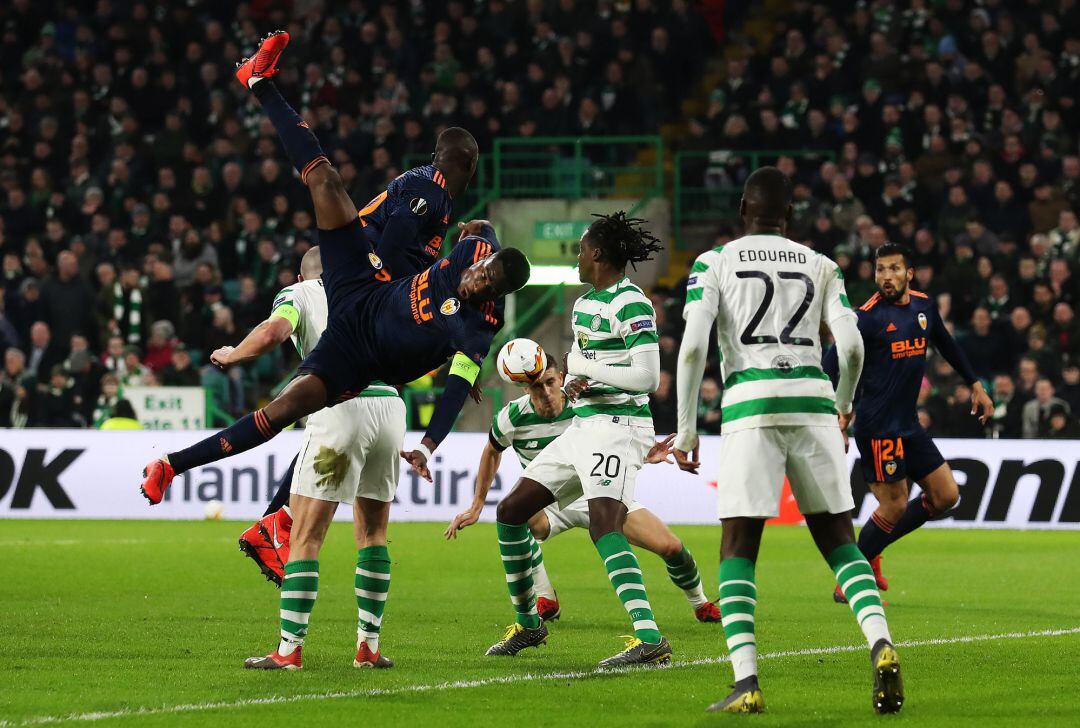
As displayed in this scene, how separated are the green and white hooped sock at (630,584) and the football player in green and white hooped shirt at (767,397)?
4.20 ft

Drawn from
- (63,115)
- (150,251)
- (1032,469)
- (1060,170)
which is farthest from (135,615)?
(63,115)

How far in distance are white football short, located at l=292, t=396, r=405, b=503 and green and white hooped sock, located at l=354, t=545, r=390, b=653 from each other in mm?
304

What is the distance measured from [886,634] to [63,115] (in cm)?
2342

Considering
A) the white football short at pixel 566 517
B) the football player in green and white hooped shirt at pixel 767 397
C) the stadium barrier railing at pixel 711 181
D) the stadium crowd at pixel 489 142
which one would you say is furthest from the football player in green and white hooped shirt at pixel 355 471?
the stadium barrier railing at pixel 711 181

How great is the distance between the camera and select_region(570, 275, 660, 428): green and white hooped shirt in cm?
815

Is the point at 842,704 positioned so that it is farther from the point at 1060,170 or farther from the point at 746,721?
the point at 1060,170

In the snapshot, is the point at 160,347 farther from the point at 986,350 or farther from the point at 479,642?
the point at 479,642

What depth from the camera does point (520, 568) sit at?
8.80 m

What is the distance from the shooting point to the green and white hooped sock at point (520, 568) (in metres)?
8.72

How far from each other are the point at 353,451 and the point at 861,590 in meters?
2.74

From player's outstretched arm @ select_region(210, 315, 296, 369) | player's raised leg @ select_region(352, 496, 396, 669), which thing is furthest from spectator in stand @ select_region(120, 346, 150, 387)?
player's raised leg @ select_region(352, 496, 396, 669)

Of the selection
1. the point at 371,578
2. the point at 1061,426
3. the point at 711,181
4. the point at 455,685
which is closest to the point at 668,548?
the point at 371,578

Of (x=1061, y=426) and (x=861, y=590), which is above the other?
(x=1061, y=426)

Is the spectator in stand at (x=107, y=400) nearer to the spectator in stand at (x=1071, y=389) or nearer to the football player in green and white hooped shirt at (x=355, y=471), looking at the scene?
the spectator in stand at (x=1071, y=389)
